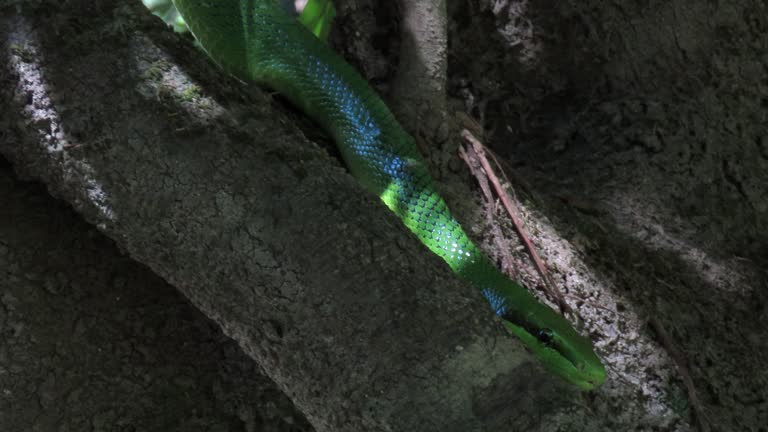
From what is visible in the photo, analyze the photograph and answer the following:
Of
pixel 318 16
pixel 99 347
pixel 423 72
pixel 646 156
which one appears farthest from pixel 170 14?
pixel 646 156

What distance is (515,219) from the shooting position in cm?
224

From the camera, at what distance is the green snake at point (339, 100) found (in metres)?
2.16

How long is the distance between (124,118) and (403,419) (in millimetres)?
754

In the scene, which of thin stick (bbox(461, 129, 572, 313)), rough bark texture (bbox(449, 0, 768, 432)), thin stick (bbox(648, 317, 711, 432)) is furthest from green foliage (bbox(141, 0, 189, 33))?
thin stick (bbox(648, 317, 711, 432))

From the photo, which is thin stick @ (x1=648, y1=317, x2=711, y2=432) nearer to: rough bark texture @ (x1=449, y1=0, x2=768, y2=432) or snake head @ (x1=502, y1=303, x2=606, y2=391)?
rough bark texture @ (x1=449, y1=0, x2=768, y2=432)

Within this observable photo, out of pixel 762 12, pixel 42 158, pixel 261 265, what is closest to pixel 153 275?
pixel 42 158

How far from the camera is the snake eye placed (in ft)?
6.47

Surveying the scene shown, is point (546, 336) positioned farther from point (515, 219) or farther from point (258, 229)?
point (258, 229)

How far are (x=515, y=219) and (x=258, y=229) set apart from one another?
1085 millimetres

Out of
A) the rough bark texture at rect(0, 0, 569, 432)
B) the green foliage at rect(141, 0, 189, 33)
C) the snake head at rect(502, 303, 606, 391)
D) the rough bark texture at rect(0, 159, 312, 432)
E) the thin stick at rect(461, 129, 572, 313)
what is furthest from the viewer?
the green foliage at rect(141, 0, 189, 33)

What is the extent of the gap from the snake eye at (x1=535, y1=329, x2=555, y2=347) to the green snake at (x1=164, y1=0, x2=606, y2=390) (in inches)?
7.3

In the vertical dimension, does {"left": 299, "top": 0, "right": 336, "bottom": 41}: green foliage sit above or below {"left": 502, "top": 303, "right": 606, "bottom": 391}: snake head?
above

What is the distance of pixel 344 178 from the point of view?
1449 mm

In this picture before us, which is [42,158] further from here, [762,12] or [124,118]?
[762,12]
